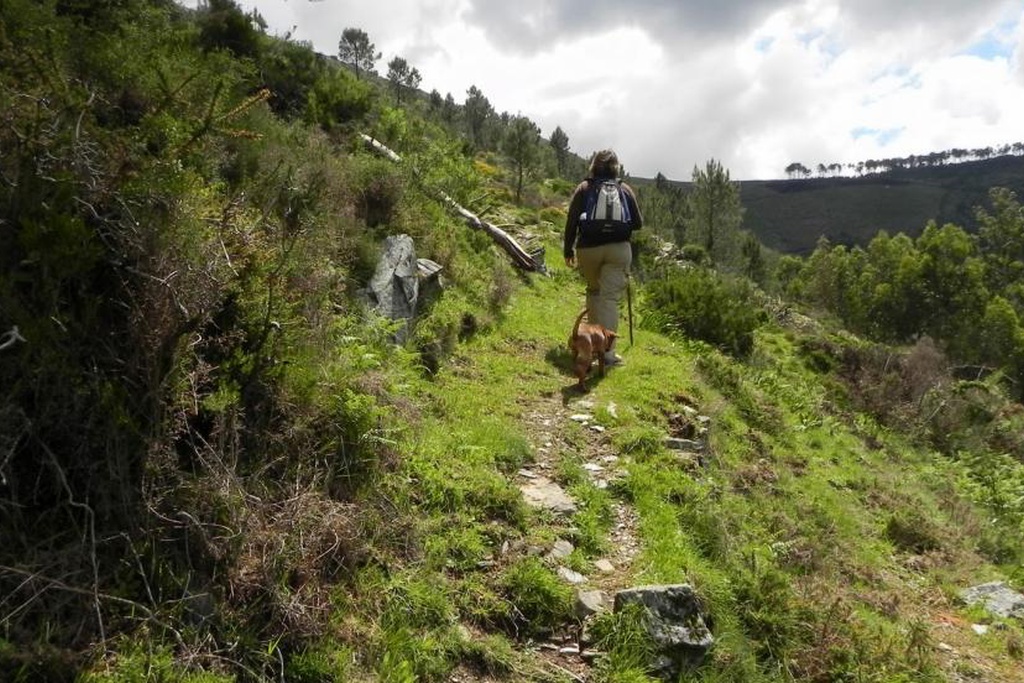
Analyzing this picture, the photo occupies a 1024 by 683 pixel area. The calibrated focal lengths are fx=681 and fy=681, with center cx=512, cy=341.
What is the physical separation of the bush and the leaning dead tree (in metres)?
2.31

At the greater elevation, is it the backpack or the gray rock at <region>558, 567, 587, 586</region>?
the backpack

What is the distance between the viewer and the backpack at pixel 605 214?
24.7ft

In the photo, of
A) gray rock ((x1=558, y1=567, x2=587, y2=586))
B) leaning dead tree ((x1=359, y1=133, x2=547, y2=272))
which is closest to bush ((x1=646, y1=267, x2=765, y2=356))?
leaning dead tree ((x1=359, y1=133, x2=547, y2=272))

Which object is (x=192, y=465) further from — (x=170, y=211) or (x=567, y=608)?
(x=567, y=608)

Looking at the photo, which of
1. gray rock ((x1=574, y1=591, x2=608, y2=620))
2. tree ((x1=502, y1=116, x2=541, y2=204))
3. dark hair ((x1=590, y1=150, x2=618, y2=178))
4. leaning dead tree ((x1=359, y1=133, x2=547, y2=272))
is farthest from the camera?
tree ((x1=502, y1=116, x2=541, y2=204))

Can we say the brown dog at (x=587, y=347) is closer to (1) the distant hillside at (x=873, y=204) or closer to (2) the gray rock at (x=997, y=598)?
(2) the gray rock at (x=997, y=598)

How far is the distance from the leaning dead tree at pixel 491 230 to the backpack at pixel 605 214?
4.16 m

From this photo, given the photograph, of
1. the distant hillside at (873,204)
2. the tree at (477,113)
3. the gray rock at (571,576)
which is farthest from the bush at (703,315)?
the distant hillside at (873,204)

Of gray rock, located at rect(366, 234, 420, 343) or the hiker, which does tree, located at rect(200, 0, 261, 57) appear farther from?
the hiker

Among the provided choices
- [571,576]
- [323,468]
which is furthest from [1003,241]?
[323,468]

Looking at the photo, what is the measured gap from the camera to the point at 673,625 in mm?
3598

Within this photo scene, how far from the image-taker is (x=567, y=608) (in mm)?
3699

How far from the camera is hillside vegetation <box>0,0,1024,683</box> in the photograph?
2.67 meters

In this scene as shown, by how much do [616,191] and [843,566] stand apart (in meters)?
4.31
